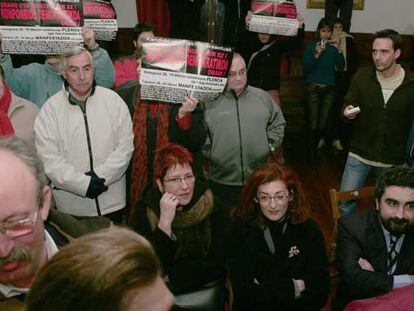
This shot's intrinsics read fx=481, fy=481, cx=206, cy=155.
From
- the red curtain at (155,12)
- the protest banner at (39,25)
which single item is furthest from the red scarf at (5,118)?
→ the red curtain at (155,12)

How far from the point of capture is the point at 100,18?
3.32 metres

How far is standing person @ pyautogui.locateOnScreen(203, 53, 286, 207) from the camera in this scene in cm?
305

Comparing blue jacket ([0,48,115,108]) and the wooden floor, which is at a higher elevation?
blue jacket ([0,48,115,108])

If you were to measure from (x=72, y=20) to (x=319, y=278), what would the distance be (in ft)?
6.62

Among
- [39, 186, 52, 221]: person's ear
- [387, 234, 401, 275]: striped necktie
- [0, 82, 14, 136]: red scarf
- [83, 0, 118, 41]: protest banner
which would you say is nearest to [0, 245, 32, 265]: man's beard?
[39, 186, 52, 221]: person's ear

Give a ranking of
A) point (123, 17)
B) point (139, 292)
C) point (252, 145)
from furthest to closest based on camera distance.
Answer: point (123, 17)
point (252, 145)
point (139, 292)

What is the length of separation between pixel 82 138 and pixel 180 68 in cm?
67

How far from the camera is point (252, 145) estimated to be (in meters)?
3.08

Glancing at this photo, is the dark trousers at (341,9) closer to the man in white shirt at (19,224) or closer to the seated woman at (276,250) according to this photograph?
the seated woman at (276,250)

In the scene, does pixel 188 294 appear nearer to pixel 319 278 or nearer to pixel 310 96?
pixel 319 278

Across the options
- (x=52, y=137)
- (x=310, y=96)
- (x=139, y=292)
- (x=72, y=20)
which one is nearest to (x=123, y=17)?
(x=310, y=96)

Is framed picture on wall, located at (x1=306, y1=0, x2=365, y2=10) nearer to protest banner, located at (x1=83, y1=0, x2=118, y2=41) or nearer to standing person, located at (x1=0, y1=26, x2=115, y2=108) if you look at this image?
protest banner, located at (x1=83, y1=0, x2=118, y2=41)

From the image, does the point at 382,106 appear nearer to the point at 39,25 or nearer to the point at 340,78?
the point at 340,78

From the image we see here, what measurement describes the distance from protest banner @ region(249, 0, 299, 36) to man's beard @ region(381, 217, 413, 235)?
1689mm
